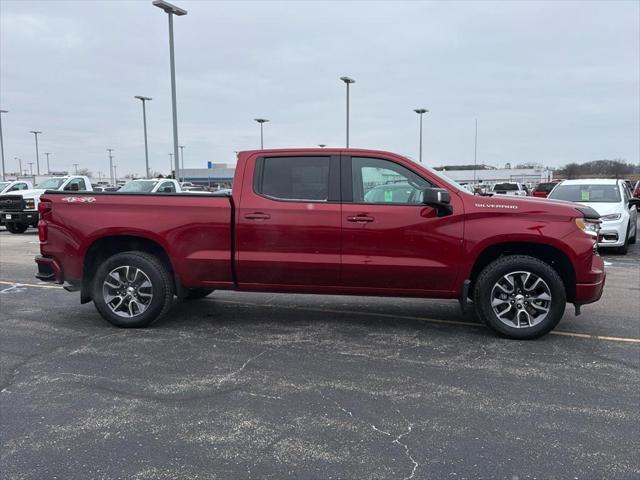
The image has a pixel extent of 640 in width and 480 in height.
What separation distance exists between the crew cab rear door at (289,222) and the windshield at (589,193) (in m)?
9.29

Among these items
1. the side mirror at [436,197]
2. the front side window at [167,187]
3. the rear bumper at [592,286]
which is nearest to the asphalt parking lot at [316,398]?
the rear bumper at [592,286]

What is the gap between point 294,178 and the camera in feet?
18.8

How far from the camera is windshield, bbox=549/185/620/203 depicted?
41.8ft

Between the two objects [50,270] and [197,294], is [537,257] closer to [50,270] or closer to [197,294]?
[197,294]

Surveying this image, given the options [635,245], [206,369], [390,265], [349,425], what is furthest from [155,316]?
[635,245]

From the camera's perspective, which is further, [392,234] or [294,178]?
[294,178]

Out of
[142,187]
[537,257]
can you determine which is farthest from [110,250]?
[142,187]

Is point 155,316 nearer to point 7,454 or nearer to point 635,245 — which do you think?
point 7,454

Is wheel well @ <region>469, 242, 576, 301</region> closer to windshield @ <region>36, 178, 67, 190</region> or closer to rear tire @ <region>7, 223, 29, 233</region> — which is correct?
rear tire @ <region>7, 223, 29, 233</region>

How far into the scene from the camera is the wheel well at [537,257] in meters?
5.46

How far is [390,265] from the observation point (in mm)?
5457

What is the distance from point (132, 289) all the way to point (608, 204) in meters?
10.8

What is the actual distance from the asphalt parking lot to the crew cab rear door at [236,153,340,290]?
2.23ft

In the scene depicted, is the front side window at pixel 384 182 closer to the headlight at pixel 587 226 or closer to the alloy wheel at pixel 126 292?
the headlight at pixel 587 226
